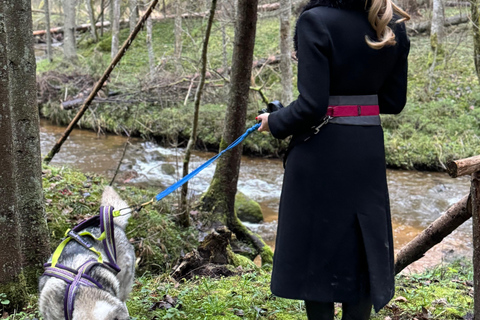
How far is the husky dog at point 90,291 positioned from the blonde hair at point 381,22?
2.12 meters

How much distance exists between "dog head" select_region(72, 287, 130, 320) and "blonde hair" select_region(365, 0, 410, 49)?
2.10m

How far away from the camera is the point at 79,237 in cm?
317

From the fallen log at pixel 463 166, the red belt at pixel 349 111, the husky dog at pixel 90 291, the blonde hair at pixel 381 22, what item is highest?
the blonde hair at pixel 381 22

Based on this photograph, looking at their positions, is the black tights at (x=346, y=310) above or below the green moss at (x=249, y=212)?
above

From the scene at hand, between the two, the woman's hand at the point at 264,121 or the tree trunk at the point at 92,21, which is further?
the tree trunk at the point at 92,21

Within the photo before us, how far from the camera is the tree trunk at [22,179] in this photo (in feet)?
12.1

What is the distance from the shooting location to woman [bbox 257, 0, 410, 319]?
2.30m

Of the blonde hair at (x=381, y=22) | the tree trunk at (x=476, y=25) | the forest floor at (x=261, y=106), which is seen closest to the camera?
the blonde hair at (x=381, y=22)

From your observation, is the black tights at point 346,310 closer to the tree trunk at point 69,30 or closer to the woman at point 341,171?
the woman at point 341,171

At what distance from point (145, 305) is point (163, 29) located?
2665 centimetres

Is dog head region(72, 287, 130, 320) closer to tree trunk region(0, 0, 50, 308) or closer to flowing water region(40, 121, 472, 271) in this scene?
tree trunk region(0, 0, 50, 308)

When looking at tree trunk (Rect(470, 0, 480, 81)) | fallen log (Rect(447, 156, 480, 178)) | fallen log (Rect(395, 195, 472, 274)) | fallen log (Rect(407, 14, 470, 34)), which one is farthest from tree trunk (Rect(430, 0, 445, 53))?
fallen log (Rect(447, 156, 480, 178))

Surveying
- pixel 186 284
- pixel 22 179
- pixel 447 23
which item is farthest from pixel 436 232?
pixel 447 23

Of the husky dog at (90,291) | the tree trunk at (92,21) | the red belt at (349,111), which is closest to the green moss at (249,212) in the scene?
the husky dog at (90,291)
